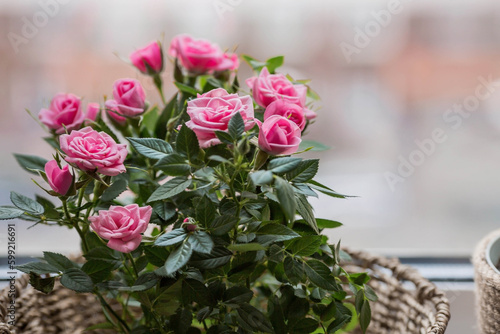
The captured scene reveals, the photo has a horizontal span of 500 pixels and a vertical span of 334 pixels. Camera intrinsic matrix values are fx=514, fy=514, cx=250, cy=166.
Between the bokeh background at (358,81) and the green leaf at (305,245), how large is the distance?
1.91 ft

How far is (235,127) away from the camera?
46 cm

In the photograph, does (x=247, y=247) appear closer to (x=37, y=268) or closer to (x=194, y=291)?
(x=194, y=291)

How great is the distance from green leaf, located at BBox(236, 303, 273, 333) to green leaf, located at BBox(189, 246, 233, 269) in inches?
2.6

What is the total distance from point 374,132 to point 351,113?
0.07 metres

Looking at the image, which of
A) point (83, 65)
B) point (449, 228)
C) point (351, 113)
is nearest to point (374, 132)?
point (351, 113)

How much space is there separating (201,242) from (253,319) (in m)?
0.11

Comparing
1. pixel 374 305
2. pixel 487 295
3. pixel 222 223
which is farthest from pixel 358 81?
pixel 222 223

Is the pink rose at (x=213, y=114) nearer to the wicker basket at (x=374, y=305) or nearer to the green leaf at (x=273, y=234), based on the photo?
the green leaf at (x=273, y=234)

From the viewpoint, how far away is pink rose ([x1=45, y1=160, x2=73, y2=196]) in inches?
19.7

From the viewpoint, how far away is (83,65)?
108 cm

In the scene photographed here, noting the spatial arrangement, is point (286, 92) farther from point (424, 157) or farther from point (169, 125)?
point (424, 157)

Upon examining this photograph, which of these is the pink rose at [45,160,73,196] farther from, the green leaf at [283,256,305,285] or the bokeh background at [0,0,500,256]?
the bokeh background at [0,0,500,256]

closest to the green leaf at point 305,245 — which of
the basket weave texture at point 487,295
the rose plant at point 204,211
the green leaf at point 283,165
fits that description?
the rose plant at point 204,211

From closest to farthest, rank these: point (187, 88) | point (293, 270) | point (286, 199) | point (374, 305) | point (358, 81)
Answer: point (286, 199) < point (293, 270) < point (187, 88) < point (374, 305) < point (358, 81)
